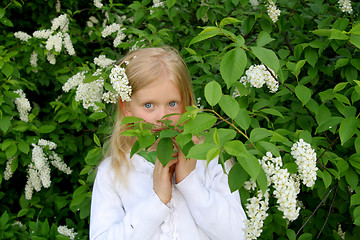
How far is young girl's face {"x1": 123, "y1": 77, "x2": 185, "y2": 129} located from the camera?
60.2 inches

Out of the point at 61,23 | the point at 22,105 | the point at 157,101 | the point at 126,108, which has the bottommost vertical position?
the point at 22,105

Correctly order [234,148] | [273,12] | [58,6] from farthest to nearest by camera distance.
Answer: [58,6] → [273,12] → [234,148]

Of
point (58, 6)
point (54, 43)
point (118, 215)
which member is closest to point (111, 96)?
point (118, 215)

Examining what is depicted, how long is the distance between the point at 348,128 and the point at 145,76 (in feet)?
2.64

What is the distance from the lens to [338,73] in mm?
2359

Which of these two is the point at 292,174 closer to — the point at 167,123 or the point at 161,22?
the point at 167,123

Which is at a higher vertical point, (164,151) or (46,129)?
(164,151)

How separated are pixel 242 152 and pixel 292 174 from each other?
1.29ft

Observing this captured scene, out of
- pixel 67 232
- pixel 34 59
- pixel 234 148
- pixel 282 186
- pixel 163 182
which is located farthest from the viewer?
pixel 34 59

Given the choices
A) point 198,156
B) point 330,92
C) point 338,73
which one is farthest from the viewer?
point 338,73

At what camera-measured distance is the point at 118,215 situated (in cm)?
159

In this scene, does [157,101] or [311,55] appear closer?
[157,101]

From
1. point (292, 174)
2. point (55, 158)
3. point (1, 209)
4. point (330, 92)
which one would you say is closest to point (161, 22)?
point (55, 158)

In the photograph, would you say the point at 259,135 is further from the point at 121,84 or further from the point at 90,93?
the point at 90,93
